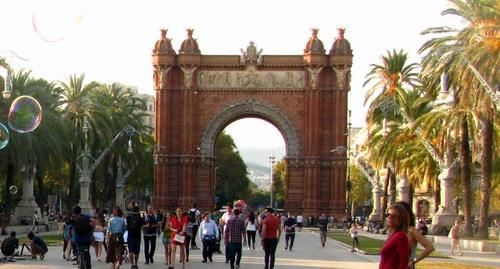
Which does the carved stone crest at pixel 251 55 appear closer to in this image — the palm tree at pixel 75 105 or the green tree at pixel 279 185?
the palm tree at pixel 75 105

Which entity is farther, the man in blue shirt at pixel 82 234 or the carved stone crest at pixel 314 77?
the carved stone crest at pixel 314 77

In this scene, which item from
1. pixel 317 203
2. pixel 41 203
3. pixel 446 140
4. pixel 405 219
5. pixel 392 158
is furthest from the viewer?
pixel 317 203

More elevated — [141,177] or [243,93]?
[243,93]

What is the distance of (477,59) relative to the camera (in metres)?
34.0

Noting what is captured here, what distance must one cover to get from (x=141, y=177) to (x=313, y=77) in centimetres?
2165

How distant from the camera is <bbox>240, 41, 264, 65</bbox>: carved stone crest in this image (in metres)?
80.3

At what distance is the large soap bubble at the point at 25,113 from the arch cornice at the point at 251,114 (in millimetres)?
51515

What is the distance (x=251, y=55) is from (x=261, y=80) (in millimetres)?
2488

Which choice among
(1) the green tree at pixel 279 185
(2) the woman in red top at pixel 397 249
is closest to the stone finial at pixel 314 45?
(2) the woman in red top at pixel 397 249

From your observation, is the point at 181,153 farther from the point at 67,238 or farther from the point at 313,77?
the point at 67,238

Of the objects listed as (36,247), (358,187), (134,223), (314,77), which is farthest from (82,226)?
(358,187)

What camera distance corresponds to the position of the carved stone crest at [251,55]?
263 feet

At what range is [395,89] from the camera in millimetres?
60219

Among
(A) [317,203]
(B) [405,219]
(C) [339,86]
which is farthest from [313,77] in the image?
(B) [405,219]
